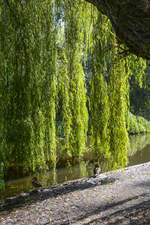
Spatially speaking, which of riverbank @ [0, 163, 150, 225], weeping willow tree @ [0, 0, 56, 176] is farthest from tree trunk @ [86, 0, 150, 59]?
riverbank @ [0, 163, 150, 225]

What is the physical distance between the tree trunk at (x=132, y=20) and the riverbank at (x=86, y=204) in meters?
3.16

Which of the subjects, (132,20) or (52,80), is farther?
(52,80)

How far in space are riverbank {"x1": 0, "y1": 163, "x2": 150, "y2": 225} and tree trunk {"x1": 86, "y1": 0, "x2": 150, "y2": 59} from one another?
10.4ft

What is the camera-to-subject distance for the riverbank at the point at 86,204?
4.27 metres

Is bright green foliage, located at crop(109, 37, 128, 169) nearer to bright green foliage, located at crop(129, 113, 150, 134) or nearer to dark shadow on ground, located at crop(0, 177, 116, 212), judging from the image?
dark shadow on ground, located at crop(0, 177, 116, 212)

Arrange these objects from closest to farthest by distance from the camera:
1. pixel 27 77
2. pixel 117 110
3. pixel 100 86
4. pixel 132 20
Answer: pixel 132 20
pixel 27 77
pixel 117 110
pixel 100 86

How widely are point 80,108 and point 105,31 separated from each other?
52.2 inches

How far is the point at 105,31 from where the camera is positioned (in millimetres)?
4105

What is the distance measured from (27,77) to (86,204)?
9.49 ft

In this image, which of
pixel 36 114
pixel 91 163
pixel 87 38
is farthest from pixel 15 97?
pixel 91 163

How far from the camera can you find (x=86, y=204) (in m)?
5.00

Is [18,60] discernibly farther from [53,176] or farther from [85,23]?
[53,176]

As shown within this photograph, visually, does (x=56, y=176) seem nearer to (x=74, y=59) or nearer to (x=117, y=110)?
(x=117, y=110)

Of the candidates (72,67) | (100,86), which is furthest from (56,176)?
(72,67)
